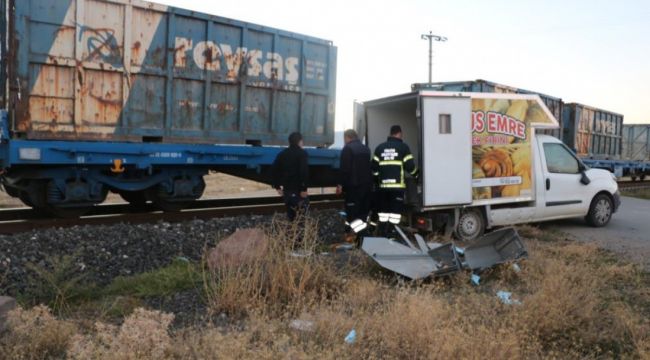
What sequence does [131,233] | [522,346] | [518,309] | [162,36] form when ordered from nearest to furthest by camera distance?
1. [522,346]
2. [518,309]
3. [131,233]
4. [162,36]

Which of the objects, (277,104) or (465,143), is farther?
(277,104)

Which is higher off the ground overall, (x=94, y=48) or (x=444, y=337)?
(x=94, y=48)

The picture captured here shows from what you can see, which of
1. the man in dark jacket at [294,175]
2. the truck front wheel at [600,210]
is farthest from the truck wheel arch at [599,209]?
the man in dark jacket at [294,175]

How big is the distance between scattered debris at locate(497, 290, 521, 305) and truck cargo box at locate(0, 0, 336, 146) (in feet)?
20.2

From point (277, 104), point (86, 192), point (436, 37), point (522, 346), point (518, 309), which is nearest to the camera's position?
point (522, 346)

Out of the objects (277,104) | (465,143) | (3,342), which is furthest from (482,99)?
(3,342)

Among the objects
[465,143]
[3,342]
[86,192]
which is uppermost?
[465,143]

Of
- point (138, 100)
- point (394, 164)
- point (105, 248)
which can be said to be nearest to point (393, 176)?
point (394, 164)

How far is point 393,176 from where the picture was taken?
8070 mm

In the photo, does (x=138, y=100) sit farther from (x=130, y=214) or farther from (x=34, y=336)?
(x=34, y=336)

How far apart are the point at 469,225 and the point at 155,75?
5571 mm

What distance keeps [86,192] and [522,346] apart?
6848mm

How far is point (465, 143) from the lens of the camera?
8.07m

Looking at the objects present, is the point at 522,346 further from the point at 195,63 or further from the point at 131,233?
the point at 195,63
